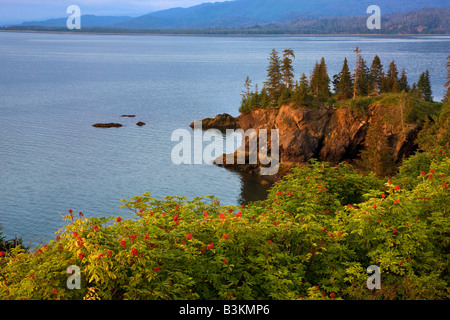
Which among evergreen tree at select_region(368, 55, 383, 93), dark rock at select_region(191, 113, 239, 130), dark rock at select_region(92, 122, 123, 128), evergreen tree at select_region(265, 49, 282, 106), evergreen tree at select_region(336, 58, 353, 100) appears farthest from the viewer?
dark rock at select_region(191, 113, 239, 130)

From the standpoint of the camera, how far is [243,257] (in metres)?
13.8

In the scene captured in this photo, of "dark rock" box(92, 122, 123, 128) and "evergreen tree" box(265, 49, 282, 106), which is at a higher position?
"evergreen tree" box(265, 49, 282, 106)

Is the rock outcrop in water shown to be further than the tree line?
No

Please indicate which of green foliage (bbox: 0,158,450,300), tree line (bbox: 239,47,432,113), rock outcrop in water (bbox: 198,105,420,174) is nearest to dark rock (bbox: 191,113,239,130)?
tree line (bbox: 239,47,432,113)

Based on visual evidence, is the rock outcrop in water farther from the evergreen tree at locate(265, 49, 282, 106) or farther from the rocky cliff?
the evergreen tree at locate(265, 49, 282, 106)

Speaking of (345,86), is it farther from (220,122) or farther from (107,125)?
(107,125)

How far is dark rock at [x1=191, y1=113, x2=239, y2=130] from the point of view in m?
100

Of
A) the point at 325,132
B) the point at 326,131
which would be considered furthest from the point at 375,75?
the point at 325,132

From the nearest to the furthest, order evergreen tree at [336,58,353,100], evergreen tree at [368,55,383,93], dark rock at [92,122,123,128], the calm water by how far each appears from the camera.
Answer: the calm water → evergreen tree at [336,58,353,100] → evergreen tree at [368,55,383,93] → dark rock at [92,122,123,128]

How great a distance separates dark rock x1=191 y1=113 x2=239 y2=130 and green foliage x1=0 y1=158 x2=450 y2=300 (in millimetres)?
82603

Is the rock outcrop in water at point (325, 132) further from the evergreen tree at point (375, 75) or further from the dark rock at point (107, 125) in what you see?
the dark rock at point (107, 125)

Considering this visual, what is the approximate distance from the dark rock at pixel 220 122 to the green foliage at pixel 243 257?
82.6m

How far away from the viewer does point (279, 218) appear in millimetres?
17359
